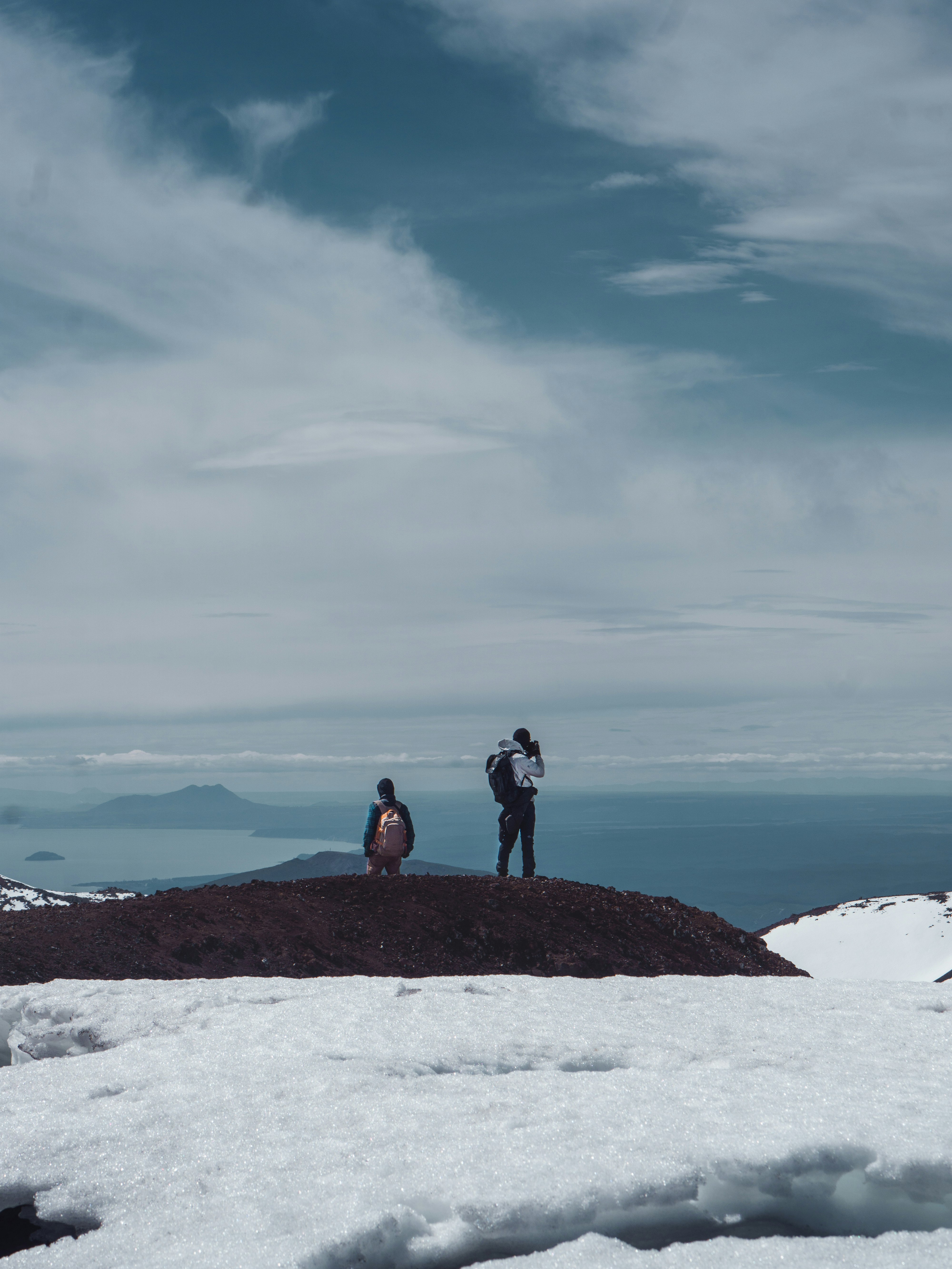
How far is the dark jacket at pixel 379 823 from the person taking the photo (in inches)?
730

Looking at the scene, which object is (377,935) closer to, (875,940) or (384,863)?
(384,863)

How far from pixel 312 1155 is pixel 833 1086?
351 centimetres

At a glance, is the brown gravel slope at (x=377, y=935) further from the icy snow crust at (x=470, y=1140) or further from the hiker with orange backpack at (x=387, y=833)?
the icy snow crust at (x=470, y=1140)

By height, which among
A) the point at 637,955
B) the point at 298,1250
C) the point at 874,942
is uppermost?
the point at 298,1250

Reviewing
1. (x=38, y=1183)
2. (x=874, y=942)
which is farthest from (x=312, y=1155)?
(x=874, y=942)

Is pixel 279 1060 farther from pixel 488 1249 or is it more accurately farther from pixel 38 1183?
pixel 488 1249

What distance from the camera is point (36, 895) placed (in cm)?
3328

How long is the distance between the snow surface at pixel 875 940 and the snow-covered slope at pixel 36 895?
25244mm

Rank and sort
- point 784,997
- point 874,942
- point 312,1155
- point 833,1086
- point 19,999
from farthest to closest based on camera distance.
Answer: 1. point 874,942
2. point 784,997
3. point 19,999
4. point 833,1086
5. point 312,1155

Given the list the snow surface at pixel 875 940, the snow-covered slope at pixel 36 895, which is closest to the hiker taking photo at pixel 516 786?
the snow-covered slope at pixel 36 895

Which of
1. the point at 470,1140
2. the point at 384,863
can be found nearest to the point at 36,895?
the point at 384,863

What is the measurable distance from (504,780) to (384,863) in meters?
2.81

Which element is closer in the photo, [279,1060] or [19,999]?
[279,1060]

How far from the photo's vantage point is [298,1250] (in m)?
4.53
